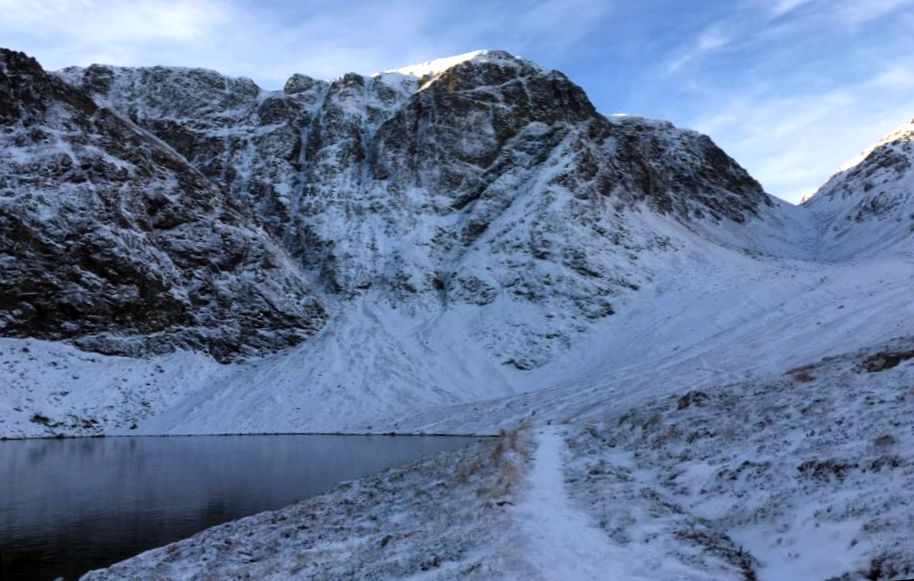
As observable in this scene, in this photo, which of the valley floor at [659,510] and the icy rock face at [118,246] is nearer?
the valley floor at [659,510]

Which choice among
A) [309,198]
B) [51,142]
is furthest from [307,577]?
[309,198]

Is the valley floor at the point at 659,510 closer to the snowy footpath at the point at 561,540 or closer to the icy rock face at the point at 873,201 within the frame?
the snowy footpath at the point at 561,540

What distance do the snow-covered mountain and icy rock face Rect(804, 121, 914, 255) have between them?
3258mm

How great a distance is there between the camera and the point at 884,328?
5581 centimetres

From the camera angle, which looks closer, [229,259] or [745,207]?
[229,259]

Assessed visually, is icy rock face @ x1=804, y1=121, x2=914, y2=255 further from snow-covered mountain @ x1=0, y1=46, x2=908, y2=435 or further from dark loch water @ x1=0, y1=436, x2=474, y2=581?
dark loch water @ x1=0, y1=436, x2=474, y2=581

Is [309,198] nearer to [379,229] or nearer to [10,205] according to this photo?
[379,229]

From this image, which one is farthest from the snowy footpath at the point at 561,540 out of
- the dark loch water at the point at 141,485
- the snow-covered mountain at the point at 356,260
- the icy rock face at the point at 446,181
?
the icy rock face at the point at 446,181

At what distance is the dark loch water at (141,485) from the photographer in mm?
21797

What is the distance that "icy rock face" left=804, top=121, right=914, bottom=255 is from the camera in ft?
408

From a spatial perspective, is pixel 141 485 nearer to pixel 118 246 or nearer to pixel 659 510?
pixel 659 510

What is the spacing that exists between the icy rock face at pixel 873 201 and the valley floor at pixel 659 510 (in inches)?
4201

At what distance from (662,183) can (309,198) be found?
6079 cm

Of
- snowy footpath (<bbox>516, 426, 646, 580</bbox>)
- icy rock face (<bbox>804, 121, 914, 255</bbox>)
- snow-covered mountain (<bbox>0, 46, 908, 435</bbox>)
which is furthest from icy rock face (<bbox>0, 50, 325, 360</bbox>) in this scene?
icy rock face (<bbox>804, 121, 914, 255</bbox>)
